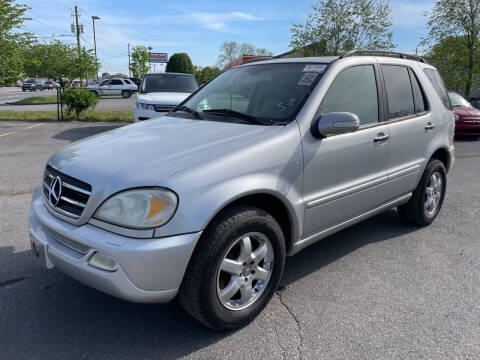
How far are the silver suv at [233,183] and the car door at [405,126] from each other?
0.02 meters

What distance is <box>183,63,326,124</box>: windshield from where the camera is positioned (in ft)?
9.86

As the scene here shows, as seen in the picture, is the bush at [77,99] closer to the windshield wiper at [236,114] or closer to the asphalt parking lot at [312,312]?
the asphalt parking lot at [312,312]

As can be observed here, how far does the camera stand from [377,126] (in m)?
3.39

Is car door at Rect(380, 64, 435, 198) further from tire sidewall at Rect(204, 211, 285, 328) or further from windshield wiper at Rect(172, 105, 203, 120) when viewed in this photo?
windshield wiper at Rect(172, 105, 203, 120)

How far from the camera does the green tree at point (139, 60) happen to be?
41438mm

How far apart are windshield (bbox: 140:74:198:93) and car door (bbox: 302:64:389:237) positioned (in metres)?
7.86

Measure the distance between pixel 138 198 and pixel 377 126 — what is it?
2.22 m

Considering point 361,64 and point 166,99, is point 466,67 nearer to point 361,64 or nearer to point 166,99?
point 166,99

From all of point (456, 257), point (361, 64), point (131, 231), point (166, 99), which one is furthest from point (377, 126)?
point (166, 99)

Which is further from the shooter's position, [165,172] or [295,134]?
[295,134]

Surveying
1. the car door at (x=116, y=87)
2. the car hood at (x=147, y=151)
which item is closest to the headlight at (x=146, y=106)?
the car hood at (x=147, y=151)

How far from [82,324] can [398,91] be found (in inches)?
132

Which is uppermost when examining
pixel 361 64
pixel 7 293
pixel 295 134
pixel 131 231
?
pixel 361 64

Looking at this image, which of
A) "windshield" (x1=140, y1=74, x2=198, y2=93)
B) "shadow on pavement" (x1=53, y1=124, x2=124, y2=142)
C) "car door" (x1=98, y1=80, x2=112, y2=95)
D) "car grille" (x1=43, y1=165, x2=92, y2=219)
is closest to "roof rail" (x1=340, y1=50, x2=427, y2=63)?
"car grille" (x1=43, y1=165, x2=92, y2=219)
